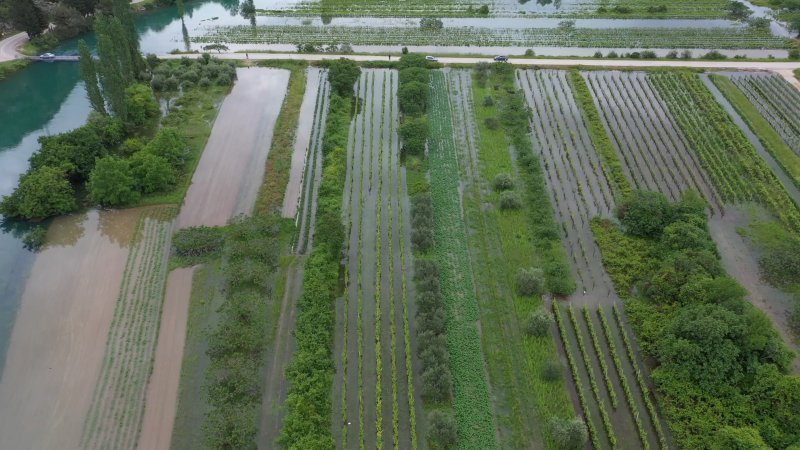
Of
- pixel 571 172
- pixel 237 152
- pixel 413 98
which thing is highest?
pixel 413 98

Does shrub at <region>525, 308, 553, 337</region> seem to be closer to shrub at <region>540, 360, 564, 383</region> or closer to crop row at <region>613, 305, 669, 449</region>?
shrub at <region>540, 360, 564, 383</region>

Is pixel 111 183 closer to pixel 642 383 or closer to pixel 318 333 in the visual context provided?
pixel 318 333

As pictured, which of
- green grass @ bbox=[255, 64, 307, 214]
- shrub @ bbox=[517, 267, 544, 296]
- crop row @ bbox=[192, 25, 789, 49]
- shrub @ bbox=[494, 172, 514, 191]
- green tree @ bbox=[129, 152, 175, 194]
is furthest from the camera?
crop row @ bbox=[192, 25, 789, 49]

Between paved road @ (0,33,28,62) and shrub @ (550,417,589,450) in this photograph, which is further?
paved road @ (0,33,28,62)

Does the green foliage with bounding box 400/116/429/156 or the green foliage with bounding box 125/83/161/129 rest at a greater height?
the green foliage with bounding box 125/83/161/129

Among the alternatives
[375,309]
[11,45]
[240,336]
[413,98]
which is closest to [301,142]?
[413,98]

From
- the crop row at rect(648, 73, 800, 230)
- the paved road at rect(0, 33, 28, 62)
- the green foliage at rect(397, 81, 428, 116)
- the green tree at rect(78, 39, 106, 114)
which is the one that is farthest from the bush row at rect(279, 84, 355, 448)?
the paved road at rect(0, 33, 28, 62)

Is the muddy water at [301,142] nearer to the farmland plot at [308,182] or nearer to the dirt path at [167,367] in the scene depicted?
the farmland plot at [308,182]
